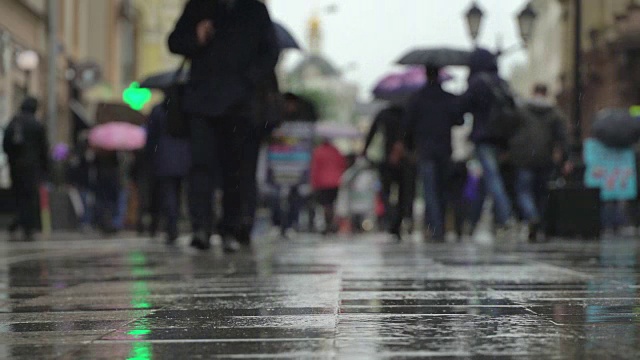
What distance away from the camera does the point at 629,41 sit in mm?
41719

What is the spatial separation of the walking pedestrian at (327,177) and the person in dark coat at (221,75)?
11538mm

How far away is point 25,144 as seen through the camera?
58.6ft

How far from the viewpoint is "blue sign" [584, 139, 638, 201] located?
19.6 m

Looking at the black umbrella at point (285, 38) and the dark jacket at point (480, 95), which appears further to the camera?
the dark jacket at point (480, 95)

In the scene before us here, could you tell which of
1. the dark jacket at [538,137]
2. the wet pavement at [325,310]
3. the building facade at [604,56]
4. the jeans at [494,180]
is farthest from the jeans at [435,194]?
the building facade at [604,56]

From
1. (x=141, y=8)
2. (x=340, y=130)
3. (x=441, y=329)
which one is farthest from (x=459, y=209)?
(x=141, y=8)

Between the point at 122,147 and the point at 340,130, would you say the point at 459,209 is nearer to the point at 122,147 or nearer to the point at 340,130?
the point at 122,147

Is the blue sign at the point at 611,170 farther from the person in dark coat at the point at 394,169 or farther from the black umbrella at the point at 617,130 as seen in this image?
the person in dark coat at the point at 394,169

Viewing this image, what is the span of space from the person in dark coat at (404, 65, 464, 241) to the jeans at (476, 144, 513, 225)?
44 cm

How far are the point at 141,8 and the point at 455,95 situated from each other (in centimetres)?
3785

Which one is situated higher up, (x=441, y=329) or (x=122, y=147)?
(x=122, y=147)

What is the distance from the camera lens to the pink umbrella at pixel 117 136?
25.7 m

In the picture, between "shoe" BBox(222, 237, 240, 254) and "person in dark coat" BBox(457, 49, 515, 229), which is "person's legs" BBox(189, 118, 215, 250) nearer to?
"shoe" BBox(222, 237, 240, 254)

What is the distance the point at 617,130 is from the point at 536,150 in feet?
13.8
